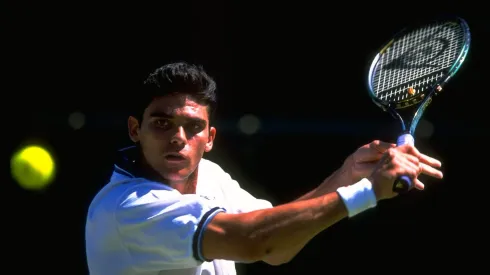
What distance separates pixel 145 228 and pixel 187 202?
18cm

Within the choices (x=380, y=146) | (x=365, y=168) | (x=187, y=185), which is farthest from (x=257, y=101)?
(x=380, y=146)

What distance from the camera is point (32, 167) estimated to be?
620cm

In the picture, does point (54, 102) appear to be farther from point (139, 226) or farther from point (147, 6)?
point (139, 226)

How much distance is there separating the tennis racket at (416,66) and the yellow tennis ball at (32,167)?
2823mm

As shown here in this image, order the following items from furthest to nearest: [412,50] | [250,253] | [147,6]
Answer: [147,6]
[412,50]
[250,253]

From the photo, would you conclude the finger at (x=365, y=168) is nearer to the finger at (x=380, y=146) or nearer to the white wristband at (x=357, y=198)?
the finger at (x=380, y=146)

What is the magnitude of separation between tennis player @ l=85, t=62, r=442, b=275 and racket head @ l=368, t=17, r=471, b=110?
33 cm

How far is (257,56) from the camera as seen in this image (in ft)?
20.4

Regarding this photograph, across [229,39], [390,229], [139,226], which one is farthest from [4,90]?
[139,226]

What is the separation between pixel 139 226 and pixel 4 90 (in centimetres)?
Result: 312

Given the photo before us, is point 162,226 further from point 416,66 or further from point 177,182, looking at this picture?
point 416,66

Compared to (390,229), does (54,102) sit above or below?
above

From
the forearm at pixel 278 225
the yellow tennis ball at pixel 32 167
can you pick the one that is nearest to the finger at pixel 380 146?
the forearm at pixel 278 225

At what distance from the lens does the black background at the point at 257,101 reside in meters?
6.02
